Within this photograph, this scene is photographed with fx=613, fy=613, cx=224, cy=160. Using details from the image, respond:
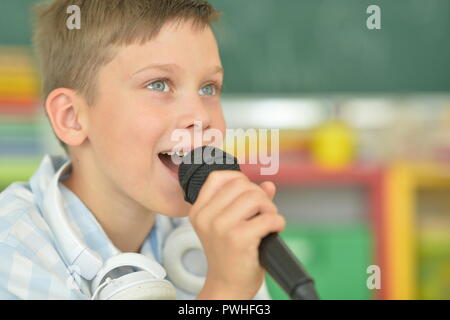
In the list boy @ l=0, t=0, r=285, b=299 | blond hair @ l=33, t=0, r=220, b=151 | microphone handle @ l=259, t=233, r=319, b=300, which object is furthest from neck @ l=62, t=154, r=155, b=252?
microphone handle @ l=259, t=233, r=319, b=300

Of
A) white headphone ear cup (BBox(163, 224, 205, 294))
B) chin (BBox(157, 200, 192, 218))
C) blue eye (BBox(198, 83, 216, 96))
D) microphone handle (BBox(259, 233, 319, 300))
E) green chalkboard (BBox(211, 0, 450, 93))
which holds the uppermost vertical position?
green chalkboard (BBox(211, 0, 450, 93))

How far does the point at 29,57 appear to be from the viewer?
179 centimetres

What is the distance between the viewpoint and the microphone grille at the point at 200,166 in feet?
1.82

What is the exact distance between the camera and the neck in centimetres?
75

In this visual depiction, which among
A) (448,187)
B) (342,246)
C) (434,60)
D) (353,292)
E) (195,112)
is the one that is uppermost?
(434,60)

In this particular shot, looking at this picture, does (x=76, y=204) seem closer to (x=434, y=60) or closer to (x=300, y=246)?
(x=300, y=246)

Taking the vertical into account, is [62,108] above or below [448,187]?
above

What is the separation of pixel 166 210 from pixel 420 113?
1.39 metres

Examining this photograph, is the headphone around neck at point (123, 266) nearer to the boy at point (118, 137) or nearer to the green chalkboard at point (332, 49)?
the boy at point (118, 137)

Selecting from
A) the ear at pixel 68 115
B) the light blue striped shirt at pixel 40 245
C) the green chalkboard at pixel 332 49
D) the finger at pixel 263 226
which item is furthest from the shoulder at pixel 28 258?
the green chalkboard at pixel 332 49

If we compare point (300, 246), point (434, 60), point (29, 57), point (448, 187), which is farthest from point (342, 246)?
point (29, 57)

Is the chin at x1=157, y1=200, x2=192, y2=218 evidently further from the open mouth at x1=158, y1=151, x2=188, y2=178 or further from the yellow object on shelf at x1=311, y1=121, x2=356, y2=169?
the yellow object on shelf at x1=311, y1=121, x2=356, y2=169

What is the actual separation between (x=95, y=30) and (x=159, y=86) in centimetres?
12

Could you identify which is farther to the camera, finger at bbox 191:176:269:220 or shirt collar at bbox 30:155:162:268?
shirt collar at bbox 30:155:162:268
